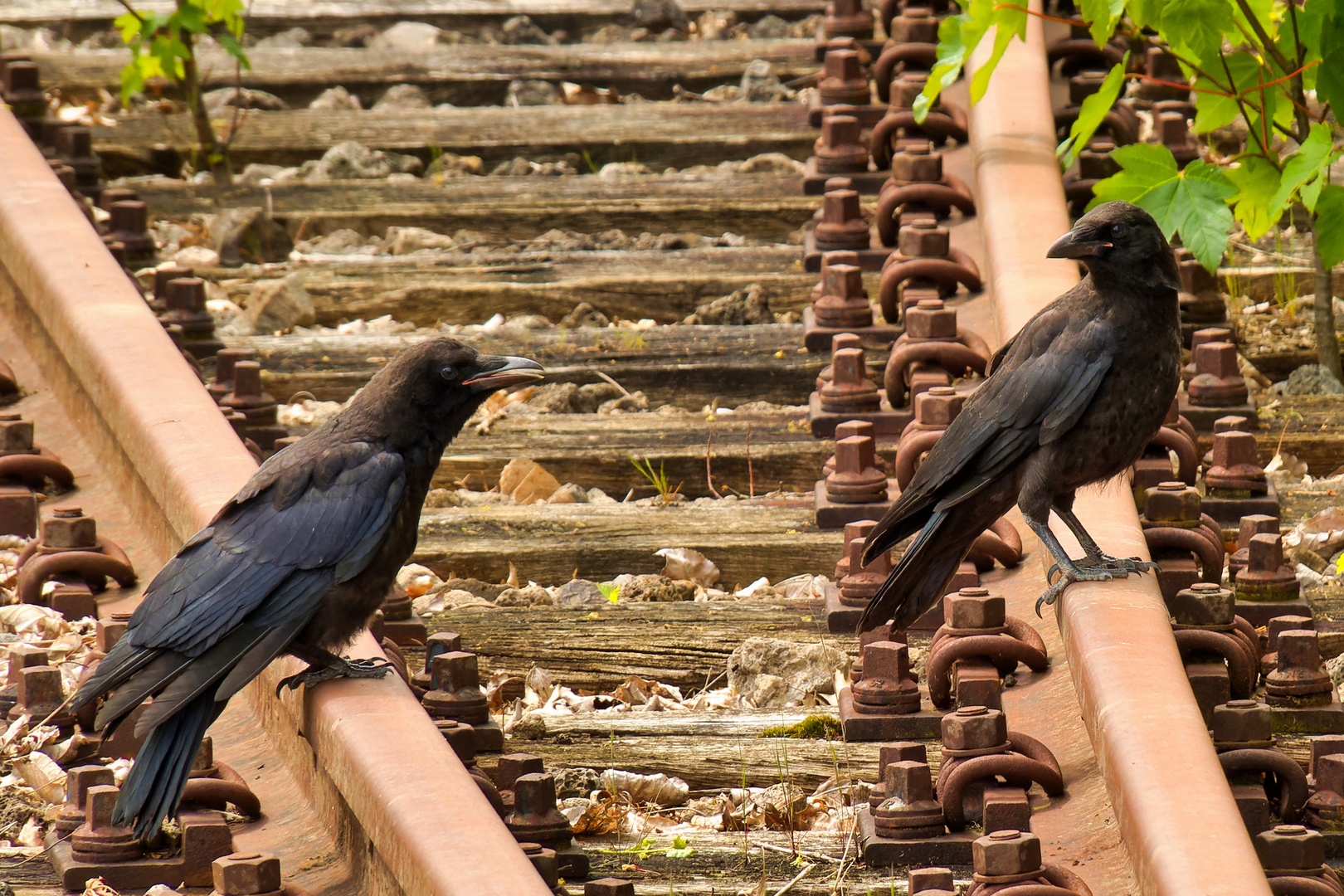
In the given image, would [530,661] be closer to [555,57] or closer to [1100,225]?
[1100,225]

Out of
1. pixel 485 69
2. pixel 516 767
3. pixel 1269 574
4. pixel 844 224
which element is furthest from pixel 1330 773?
pixel 485 69

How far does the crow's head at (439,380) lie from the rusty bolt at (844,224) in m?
2.00

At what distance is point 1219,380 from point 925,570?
4.95ft

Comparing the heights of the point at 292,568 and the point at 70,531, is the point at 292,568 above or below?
below

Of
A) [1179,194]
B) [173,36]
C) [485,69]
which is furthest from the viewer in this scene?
[485,69]

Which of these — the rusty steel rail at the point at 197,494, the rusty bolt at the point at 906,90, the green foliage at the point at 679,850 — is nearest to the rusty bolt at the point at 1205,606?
the green foliage at the point at 679,850

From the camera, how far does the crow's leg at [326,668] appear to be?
3521 millimetres

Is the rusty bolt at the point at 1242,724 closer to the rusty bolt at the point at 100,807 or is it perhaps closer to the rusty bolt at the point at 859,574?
the rusty bolt at the point at 859,574

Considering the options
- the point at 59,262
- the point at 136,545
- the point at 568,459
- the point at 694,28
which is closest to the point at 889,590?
the point at 568,459

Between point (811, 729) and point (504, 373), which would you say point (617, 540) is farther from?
point (811, 729)

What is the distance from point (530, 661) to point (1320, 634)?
183 centimetres

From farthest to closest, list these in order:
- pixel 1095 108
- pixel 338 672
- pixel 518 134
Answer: pixel 518 134, pixel 1095 108, pixel 338 672

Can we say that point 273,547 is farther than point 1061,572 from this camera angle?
No

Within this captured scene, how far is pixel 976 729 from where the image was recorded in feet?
10.5
